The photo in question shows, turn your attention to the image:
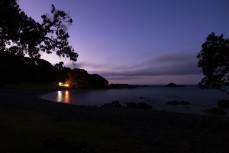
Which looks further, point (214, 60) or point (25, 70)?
point (214, 60)

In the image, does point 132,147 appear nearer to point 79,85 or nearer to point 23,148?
point 23,148

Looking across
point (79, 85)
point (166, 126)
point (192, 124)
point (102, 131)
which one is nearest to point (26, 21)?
point (102, 131)

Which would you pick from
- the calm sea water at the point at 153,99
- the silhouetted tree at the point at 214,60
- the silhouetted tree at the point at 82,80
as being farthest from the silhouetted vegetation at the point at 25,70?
the silhouetted tree at the point at 82,80

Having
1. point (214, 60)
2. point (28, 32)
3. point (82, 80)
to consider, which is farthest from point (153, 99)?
point (82, 80)

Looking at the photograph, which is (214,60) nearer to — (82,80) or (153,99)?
(153,99)

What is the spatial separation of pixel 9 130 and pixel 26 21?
7.06 m

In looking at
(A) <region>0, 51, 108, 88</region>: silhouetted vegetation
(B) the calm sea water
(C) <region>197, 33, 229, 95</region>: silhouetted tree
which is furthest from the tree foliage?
(B) the calm sea water

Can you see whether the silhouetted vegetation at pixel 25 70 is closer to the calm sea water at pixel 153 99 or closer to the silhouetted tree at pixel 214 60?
the silhouetted tree at pixel 214 60

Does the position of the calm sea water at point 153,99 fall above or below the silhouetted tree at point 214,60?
below

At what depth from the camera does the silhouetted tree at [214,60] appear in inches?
Answer: 725

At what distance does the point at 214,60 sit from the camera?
61.6 ft

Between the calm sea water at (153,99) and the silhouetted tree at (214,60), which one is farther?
the calm sea water at (153,99)

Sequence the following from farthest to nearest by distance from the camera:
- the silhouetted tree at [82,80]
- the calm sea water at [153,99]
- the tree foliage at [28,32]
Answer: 1. the silhouetted tree at [82,80]
2. the calm sea water at [153,99]
3. the tree foliage at [28,32]

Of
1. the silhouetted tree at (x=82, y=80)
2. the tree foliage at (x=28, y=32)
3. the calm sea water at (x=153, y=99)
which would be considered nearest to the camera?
the tree foliage at (x=28, y=32)
